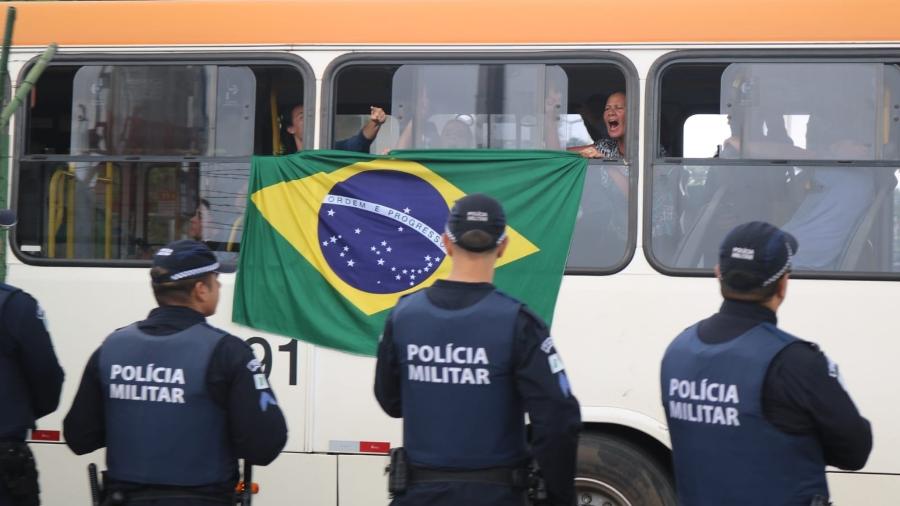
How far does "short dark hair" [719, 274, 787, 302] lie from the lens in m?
3.48

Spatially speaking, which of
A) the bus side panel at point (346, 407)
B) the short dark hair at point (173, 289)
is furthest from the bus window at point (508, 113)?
the short dark hair at point (173, 289)

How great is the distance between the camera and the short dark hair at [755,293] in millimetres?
3480

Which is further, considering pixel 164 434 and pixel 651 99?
pixel 651 99

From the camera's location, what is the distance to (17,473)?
4.41m

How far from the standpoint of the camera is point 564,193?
236 inches

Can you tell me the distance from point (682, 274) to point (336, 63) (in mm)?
2240

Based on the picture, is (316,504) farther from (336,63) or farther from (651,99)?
(651,99)

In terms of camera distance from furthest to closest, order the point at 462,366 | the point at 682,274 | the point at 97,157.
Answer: the point at 97,157, the point at 682,274, the point at 462,366

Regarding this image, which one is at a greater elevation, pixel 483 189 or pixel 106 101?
pixel 106 101

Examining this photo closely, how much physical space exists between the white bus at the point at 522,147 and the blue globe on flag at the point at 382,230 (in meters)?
0.25

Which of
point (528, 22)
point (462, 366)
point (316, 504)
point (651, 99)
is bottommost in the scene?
point (316, 504)

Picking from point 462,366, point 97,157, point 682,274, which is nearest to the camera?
point 462,366

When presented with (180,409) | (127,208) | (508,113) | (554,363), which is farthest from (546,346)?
(127,208)

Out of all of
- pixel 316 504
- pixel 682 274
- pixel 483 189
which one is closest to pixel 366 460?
pixel 316 504
